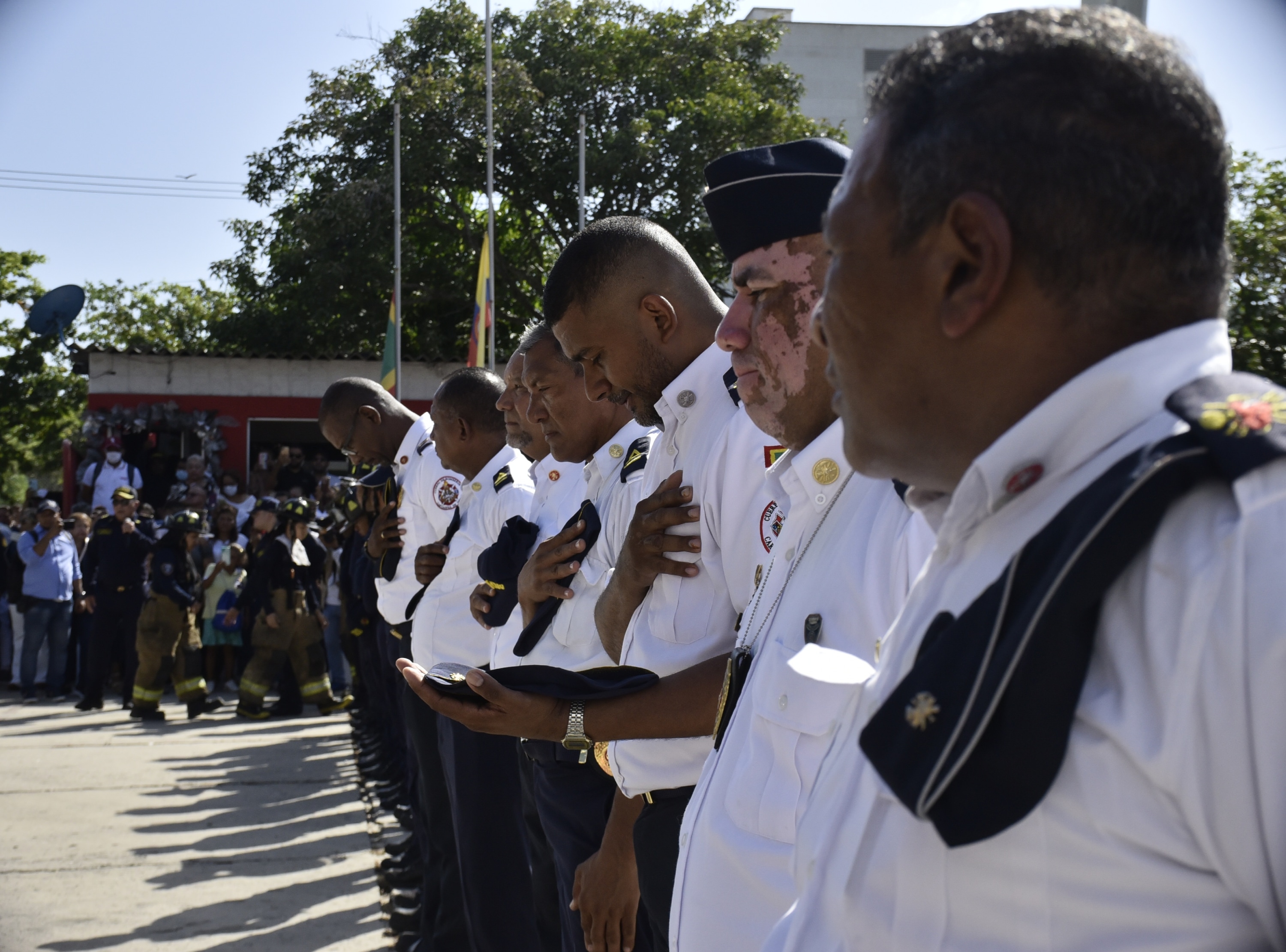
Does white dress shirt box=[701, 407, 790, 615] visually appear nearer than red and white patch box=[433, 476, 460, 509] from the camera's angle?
Yes

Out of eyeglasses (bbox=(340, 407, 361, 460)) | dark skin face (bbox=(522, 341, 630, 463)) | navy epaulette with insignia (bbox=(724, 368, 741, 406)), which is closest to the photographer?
navy epaulette with insignia (bbox=(724, 368, 741, 406))

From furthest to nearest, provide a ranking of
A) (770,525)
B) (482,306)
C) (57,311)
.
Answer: (57,311) < (482,306) < (770,525)

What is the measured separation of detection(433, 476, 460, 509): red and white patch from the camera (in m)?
5.59

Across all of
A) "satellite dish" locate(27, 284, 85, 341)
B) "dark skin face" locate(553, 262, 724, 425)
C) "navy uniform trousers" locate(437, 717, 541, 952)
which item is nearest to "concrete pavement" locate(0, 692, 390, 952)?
"navy uniform trousers" locate(437, 717, 541, 952)

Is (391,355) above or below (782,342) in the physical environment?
above

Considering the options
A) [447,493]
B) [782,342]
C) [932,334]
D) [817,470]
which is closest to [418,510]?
[447,493]

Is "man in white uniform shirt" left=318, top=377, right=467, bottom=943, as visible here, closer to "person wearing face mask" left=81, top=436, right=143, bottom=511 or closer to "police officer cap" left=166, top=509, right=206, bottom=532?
"police officer cap" left=166, top=509, right=206, bottom=532

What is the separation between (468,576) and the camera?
5.03 metres

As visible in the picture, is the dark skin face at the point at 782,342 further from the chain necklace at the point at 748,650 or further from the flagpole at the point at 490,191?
the flagpole at the point at 490,191

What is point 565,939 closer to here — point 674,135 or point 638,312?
point 638,312

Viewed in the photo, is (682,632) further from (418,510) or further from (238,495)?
(238,495)

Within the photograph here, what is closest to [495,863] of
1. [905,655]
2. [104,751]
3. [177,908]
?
[177,908]

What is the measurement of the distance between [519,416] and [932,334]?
146 inches

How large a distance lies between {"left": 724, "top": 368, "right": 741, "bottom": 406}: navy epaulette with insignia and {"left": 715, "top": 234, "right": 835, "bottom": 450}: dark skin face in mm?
548
